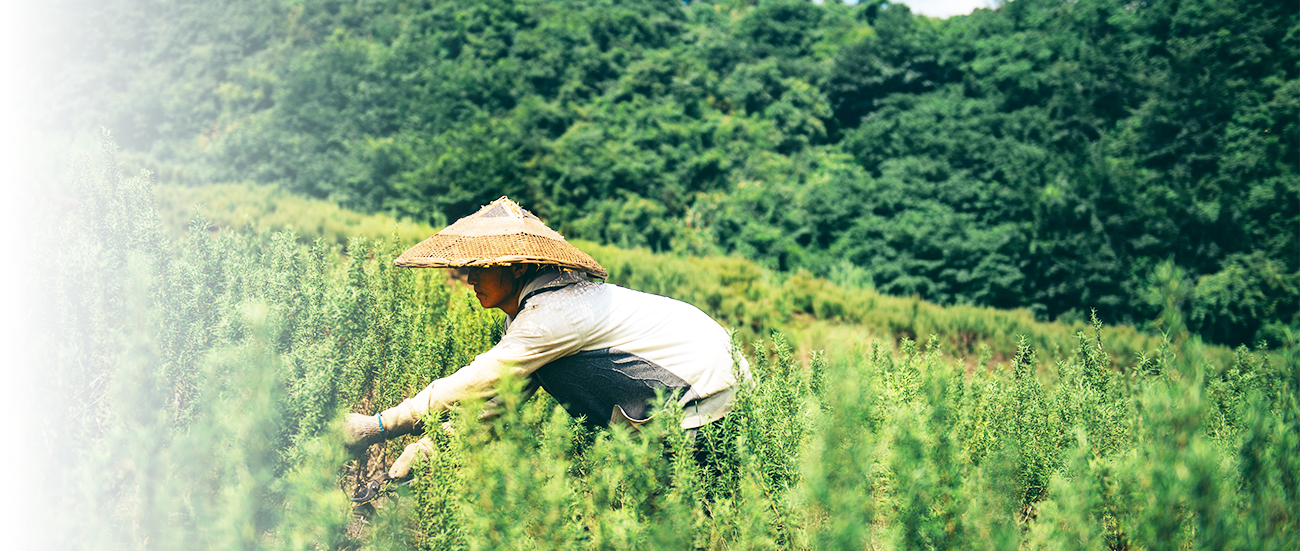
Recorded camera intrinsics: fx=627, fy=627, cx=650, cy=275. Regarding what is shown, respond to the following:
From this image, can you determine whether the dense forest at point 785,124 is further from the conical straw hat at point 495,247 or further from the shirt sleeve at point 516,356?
the shirt sleeve at point 516,356

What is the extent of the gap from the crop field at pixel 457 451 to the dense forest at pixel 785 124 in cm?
→ 967

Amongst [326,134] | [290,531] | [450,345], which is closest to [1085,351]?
[450,345]

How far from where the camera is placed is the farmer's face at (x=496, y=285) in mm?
2338

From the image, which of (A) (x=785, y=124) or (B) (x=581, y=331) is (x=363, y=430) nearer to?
(B) (x=581, y=331)

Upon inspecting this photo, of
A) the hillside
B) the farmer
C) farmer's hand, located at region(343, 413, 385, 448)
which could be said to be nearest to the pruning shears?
the farmer

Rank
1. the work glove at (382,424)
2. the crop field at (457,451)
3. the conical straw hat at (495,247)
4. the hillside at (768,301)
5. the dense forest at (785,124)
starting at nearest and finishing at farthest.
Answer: the crop field at (457,451)
the work glove at (382,424)
the conical straw hat at (495,247)
the hillside at (768,301)
the dense forest at (785,124)

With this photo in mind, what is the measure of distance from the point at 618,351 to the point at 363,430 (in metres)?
0.91

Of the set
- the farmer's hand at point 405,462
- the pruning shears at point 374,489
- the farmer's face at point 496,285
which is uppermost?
the farmer's face at point 496,285

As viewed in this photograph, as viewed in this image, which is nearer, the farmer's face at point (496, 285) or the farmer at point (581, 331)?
the farmer at point (581, 331)

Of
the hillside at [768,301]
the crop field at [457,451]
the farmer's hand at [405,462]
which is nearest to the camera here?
the crop field at [457,451]

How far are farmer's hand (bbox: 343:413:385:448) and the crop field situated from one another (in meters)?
0.10

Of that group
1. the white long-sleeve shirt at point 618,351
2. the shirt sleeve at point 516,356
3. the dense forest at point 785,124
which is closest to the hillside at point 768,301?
the dense forest at point 785,124

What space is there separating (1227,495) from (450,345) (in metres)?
2.66

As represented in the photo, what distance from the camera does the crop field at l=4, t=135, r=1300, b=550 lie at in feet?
4.19
